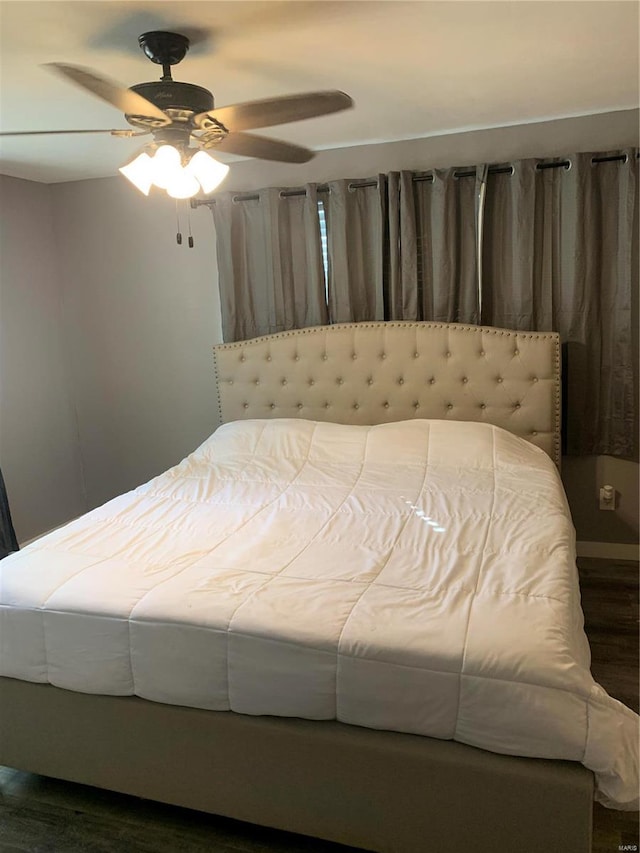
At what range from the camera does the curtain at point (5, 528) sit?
3678 millimetres

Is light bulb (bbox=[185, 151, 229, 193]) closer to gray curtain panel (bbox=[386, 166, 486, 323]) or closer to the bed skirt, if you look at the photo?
gray curtain panel (bbox=[386, 166, 486, 323])

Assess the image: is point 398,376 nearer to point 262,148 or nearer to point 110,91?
point 262,148

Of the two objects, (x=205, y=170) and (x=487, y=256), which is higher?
(x=205, y=170)

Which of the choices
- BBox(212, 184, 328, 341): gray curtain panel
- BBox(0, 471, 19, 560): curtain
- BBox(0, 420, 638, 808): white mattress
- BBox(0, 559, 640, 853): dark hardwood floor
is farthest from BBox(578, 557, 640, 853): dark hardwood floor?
BBox(0, 471, 19, 560): curtain

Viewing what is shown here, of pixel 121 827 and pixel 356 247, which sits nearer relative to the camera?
pixel 121 827

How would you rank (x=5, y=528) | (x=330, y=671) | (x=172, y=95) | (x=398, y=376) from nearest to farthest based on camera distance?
(x=330, y=671) → (x=172, y=95) → (x=398, y=376) → (x=5, y=528)

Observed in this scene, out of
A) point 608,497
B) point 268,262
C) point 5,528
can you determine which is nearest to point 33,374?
point 5,528

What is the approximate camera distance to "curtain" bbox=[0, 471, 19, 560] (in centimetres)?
368

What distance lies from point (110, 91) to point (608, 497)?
9.57 ft

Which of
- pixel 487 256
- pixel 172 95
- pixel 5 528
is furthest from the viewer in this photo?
pixel 5 528

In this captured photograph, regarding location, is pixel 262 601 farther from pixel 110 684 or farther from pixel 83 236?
pixel 83 236

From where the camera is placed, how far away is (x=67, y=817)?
2016 mm

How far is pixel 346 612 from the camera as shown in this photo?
1793 mm

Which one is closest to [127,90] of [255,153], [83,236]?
[255,153]
